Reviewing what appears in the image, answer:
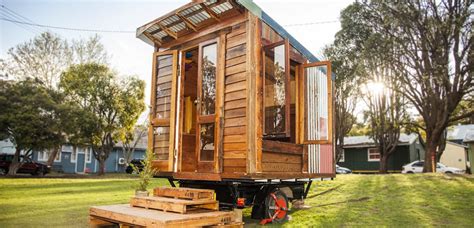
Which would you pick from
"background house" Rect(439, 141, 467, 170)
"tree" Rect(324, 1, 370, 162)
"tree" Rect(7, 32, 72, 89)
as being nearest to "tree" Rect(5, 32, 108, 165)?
"tree" Rect(7, 32, 72, 89)

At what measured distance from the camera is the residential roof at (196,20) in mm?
5887

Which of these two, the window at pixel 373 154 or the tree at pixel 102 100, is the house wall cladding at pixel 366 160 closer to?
the window at pixel 373 154

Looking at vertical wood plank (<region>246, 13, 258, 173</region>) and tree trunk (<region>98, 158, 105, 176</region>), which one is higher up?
vertical wood plank (<region>246, 13, 258, 173</region>)

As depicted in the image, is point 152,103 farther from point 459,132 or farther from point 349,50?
point 459,132

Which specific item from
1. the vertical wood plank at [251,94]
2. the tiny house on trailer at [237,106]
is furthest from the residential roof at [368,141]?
the vertical wood plank at [251,94]

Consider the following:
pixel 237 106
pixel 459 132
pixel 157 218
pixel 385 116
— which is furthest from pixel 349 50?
pixel 459 132

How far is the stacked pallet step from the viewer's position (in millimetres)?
4461

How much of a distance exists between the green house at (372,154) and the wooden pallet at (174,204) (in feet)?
91.6

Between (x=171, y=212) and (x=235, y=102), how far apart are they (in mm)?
1974

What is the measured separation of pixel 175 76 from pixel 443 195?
24.7ft

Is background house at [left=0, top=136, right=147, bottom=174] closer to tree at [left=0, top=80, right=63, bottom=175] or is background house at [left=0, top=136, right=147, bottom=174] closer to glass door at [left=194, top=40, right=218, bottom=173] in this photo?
tree at [left=0, top=80, right=63, bottom=175]

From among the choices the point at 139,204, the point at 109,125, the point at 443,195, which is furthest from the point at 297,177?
the point at 109,125

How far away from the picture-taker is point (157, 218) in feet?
14.3


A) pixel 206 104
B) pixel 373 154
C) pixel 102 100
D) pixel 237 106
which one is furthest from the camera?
pixel 373 154
